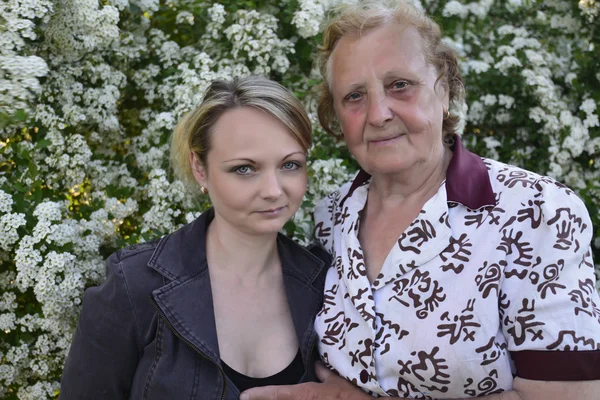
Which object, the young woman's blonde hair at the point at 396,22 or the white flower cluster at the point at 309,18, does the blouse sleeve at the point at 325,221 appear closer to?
the young woman's blonde hair at the point at 396,22

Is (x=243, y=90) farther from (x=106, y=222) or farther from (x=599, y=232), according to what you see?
(x=599, y=232)

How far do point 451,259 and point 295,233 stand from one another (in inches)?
42.7

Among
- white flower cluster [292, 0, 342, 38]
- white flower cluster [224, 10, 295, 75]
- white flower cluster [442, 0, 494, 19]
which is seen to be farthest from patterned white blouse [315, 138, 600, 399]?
white flower cluster [442, 0, 494, 19]

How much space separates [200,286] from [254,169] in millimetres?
466

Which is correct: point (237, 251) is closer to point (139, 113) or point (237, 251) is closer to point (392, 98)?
point (392, 98)

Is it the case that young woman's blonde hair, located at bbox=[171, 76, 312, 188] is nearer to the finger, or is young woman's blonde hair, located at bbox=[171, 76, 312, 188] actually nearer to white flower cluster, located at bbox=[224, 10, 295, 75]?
the finger

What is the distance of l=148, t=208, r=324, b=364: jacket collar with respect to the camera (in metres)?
2.33

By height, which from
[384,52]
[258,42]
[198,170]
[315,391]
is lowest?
[315,391]

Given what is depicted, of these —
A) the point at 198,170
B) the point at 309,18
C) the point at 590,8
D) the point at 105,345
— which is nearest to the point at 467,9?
the point at 590,8

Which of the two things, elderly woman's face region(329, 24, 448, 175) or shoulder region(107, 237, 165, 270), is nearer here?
elderly woman's face region(329, 24, 448, 175)

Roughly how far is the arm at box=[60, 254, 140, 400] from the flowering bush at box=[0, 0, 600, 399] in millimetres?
590

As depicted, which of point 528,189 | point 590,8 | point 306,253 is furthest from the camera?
point 590,8

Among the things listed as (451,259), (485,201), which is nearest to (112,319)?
(451,259)

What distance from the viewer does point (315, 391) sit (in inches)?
94.6
